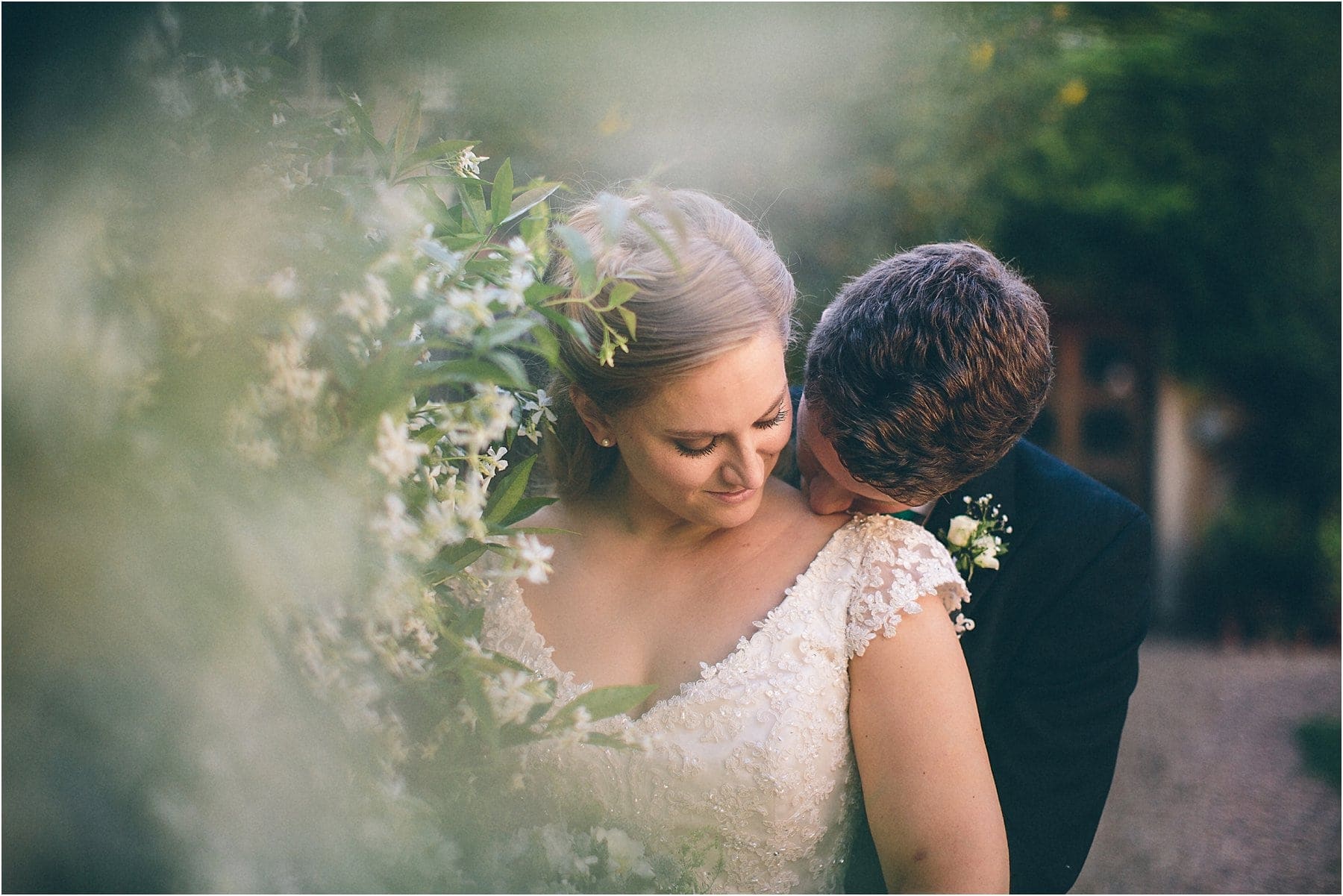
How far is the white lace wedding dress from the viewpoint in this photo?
169cm

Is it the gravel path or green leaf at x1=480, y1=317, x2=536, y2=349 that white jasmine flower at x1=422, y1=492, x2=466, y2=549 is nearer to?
green leaf at x1=480, y1=317, x2=536, y2=349

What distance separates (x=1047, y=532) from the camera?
2.25 meters

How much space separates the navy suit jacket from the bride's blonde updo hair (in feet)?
2.84

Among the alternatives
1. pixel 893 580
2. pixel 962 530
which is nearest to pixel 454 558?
pixel 893 580

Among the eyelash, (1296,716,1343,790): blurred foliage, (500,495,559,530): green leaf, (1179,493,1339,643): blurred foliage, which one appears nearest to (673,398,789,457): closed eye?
the eyelash

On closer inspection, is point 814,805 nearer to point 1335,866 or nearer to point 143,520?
point 143,520

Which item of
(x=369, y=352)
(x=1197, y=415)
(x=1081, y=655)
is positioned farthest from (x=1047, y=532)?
(x=1197, y=415)

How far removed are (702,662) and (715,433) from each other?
0.44 metres

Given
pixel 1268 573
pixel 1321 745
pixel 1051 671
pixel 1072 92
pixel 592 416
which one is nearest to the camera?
pixel 592 416

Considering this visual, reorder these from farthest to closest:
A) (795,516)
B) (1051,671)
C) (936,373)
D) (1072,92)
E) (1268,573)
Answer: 1. (1268,573)
2. (1072,92)
3. (1051,671)
4. (795,516)
5. (936,373)

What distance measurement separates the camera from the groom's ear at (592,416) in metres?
1.83

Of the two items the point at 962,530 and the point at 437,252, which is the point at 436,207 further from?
the point at 962,530

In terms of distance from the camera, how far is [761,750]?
168 centimetres

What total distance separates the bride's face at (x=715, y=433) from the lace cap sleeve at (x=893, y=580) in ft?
0.81
